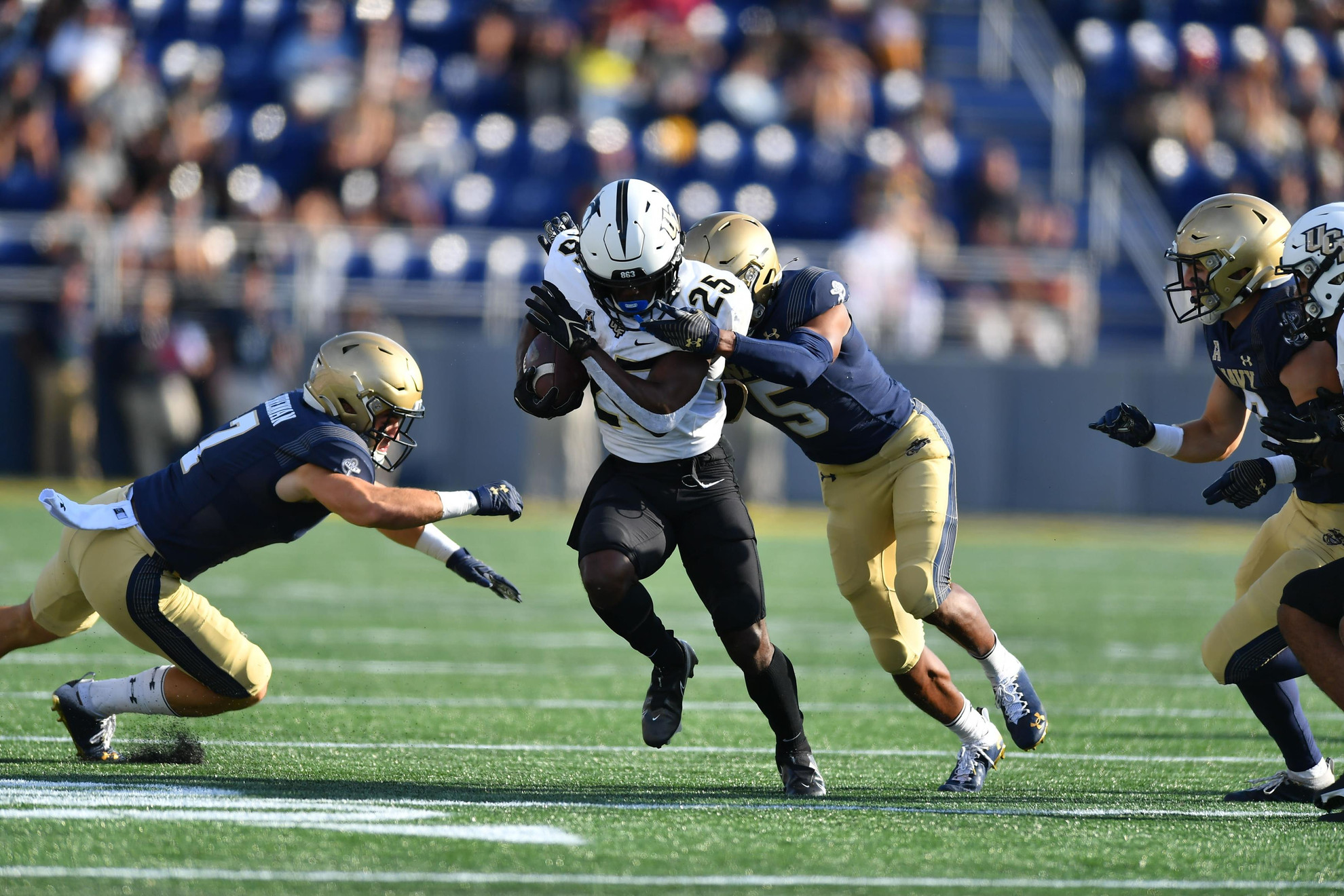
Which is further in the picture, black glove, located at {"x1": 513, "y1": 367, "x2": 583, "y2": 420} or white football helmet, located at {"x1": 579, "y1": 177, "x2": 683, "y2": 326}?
black glove, located at {"x1": 513, "y1": 367, "x2": 583, "y2": 420}

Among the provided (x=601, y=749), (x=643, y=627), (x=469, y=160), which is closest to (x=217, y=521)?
(x=643, y=627)

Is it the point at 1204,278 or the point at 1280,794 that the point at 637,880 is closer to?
the point at 1280,794

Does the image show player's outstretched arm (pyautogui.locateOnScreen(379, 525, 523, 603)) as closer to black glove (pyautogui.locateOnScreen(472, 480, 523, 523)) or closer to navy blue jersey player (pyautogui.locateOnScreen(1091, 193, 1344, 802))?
black glove (pyautogui.locateOnScreen(472, 480, 523, 523))

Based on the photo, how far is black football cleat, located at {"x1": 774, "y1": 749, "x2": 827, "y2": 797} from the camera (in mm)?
4250

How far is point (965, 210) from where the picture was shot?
49.4 ft

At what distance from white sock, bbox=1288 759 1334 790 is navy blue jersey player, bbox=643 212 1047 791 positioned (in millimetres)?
679

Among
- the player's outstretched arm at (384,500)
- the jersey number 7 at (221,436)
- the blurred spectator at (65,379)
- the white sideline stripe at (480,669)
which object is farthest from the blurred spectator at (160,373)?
the player's outstretched arm at (384,500)

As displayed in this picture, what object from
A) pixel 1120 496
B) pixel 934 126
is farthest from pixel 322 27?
pixel 1120 496

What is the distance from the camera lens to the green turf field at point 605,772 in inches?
131

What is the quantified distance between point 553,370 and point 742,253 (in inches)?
23.9

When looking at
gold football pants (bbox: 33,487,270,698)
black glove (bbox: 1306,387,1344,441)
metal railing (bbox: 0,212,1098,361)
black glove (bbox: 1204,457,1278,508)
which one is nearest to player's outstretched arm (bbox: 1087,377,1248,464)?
black glove (bbox: 1204,457,1278,508)

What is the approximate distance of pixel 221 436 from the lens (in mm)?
4438

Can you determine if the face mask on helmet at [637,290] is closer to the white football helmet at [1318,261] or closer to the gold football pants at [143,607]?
the gold football pants at [143,607]

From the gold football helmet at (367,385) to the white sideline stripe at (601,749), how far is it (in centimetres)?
90
